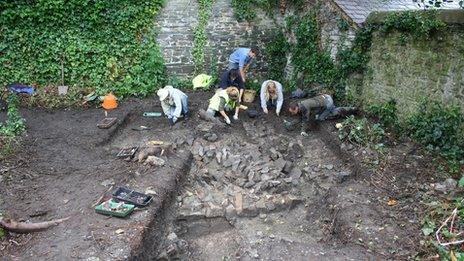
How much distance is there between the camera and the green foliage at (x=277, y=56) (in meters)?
11.8

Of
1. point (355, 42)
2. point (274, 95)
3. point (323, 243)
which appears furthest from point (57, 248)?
point (355, 42)

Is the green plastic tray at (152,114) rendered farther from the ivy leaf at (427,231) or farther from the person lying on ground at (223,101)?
the ivy leaf at (427,231)

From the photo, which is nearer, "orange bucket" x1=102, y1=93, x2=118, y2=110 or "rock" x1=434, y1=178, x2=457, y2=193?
"rock" x1=434, y1=178, x2=457, y2=193

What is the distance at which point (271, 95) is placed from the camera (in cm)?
1016

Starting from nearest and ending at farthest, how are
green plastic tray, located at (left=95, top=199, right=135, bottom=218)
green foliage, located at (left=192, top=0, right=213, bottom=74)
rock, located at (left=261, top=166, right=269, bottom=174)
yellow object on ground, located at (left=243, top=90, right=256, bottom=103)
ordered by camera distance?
green plastic tray, located at (left=95, top=199, right=135, bottom=218) → rock, located at (left=261, top=166, right=269, bottom=174) → yellow object on ground, located at (left=243, top=90, right=256, bottom=103) → green foliage, located at (left=192, top=0, right=213, bottom=74)

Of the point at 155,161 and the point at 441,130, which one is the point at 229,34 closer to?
the point at 155,161

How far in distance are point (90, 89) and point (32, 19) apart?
2.38 metres

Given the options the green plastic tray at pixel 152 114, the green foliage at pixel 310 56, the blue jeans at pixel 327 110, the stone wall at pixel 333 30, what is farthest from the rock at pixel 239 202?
the stone wall at pixel 333 30

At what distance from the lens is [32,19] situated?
34.7 feet

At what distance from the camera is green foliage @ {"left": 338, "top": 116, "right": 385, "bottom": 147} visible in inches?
312

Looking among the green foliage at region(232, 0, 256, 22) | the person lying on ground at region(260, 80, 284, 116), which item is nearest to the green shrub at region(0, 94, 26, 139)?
the person lying on ground at region(260, 80, 284, 116)

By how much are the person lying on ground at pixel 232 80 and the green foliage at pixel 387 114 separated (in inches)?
132

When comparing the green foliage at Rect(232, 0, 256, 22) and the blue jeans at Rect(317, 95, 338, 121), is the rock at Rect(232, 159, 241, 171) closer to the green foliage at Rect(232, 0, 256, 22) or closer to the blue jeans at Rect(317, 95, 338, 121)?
the blue jeans at Rect(317, 95, 338, 121)

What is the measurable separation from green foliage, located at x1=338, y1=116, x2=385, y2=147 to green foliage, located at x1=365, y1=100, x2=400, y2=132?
1.13 ft
